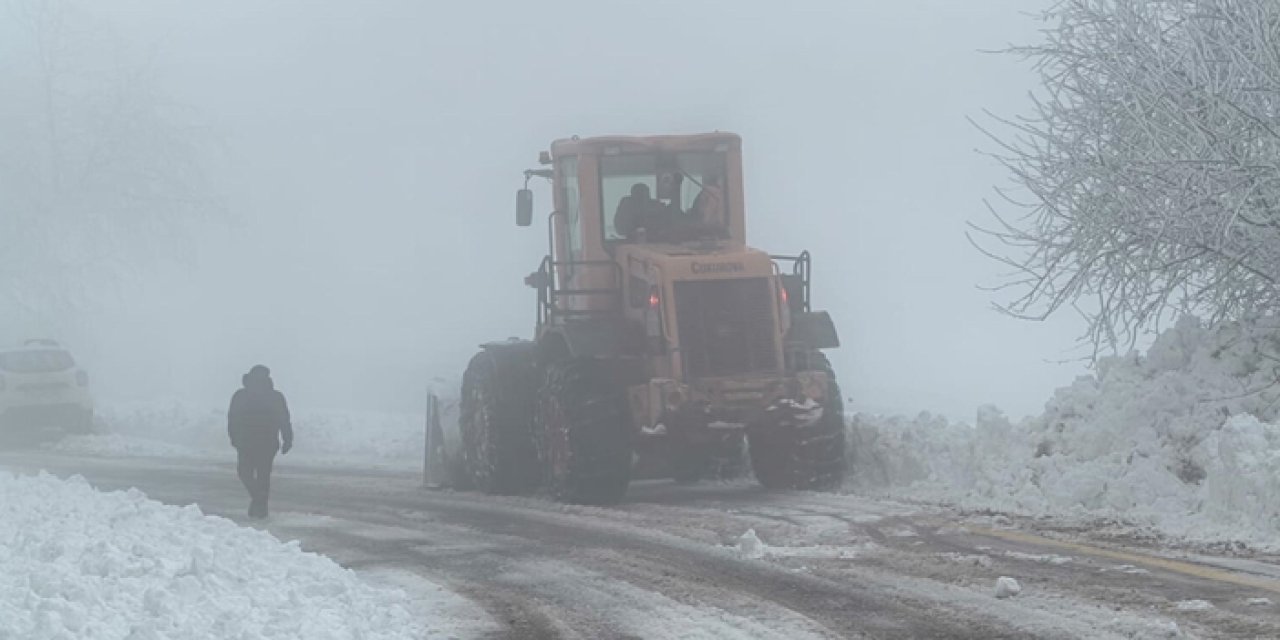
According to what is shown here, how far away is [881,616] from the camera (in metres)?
7.41

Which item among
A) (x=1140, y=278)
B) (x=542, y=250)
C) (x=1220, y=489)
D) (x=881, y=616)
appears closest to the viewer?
(x=881, y=616)

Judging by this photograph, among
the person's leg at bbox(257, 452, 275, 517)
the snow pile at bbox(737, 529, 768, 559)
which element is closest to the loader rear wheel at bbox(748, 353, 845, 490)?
the snow pile at bbox(737, 529, 768, 559)

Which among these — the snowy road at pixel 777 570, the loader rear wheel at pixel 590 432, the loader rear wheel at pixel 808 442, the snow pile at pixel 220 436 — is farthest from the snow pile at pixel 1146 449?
the snow pile at pixel 220 436

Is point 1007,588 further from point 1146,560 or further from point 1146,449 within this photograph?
point 1146,449

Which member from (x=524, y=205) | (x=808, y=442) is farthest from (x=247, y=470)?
(x=808, y=442)

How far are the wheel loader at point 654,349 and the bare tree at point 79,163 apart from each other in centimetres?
2688

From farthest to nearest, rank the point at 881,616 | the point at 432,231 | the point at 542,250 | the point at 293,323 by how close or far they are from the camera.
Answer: the point at 432,231 → the point at 542,250 → the point at 293,323 → the point at 881,616

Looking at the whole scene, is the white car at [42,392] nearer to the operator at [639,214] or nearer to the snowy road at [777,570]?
the snowy road at [777,570]

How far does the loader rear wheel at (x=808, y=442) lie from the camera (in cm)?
1342

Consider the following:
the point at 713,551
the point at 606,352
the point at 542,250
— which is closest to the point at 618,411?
the point at 606,352

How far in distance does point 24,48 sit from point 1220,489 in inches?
1453

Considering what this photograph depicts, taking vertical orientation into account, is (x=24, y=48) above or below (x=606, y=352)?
above

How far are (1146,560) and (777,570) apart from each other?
2.02 meters

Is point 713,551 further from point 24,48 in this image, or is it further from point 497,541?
point 24,48
